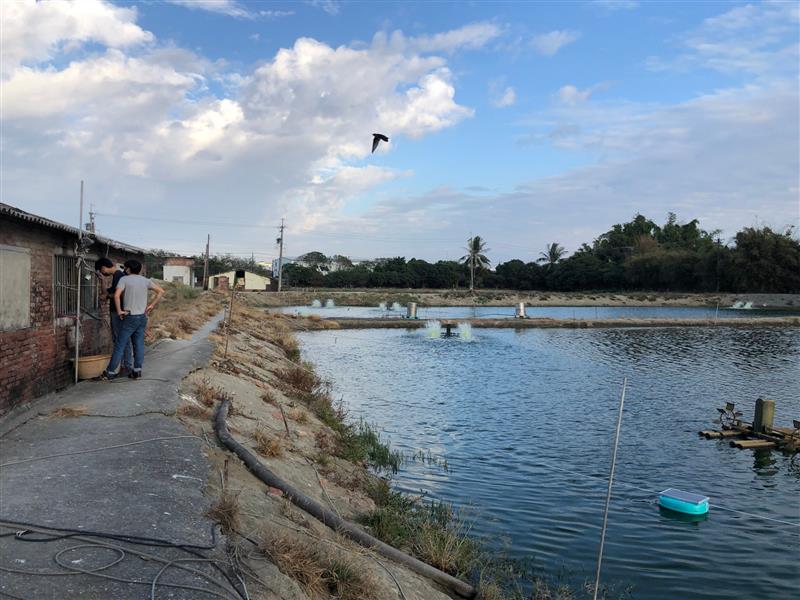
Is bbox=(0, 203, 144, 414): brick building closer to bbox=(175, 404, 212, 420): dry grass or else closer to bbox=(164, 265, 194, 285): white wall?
bbox=(175, 404, 212, 420): dry grass

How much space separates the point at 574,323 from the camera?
54.6m

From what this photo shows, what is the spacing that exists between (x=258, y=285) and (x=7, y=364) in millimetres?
91886

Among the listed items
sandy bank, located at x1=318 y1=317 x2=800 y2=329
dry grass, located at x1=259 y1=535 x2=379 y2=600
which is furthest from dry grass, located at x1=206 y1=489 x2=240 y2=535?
sandy bank, located at x1=318 y1=317 x2=800 y2=329

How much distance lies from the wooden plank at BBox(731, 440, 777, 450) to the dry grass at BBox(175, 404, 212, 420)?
12.3m

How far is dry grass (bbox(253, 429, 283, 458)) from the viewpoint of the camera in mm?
9461

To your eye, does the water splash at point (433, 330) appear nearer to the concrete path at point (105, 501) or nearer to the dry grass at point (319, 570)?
the concrete path at point (105, 501)

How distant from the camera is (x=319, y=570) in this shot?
5.82m

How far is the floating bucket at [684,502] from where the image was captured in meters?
11.1

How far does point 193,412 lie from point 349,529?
3.90 m

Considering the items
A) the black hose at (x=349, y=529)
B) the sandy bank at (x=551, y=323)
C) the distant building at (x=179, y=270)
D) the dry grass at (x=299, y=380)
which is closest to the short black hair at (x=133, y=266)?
the black hose at (x=349, y=529)

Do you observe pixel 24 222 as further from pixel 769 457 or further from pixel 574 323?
pixel 574 323

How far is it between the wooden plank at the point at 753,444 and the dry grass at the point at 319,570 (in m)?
12.4

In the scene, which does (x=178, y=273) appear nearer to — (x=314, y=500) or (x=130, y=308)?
(x=130, y=308)

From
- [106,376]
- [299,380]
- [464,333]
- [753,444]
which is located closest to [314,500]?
[106,376]
